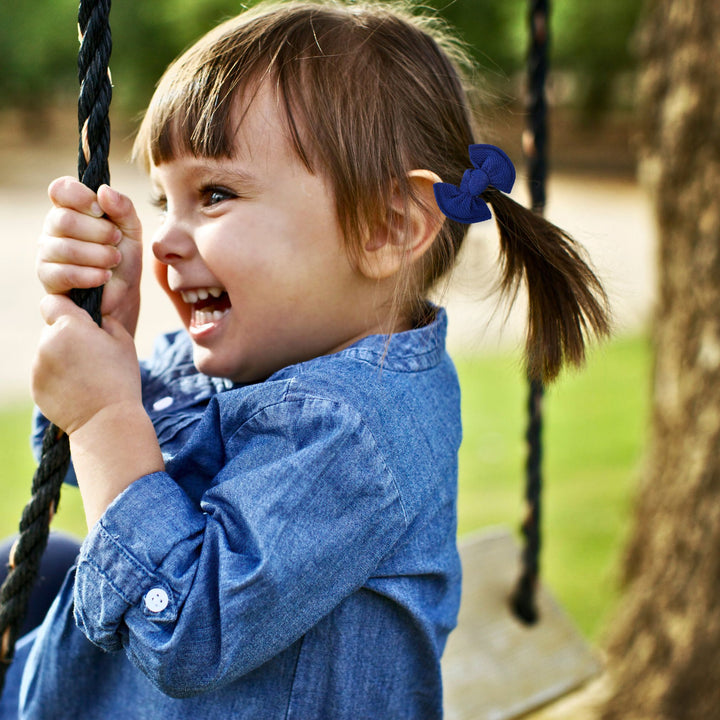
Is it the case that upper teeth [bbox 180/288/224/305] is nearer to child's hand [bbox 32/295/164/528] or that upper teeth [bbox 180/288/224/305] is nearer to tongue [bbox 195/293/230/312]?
tongue [bbox 195/293/230/312]

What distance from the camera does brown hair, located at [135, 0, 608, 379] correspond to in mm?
1002

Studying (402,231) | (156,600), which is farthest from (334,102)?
(156,600)

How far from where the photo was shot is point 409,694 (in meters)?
1.01

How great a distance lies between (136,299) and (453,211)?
41cm

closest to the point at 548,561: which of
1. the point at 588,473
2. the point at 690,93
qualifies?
the point at 588,473

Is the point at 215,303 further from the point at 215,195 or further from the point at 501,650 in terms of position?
the point at 501,650

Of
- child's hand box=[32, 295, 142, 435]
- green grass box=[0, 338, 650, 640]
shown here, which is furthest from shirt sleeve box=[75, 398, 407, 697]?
green grass box=[0, 338, 650, 640]

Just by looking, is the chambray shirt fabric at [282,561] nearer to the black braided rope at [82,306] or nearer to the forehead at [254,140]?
the black braided rope at [82,306]

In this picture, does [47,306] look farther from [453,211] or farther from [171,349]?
[453,211]

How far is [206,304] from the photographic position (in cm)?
105

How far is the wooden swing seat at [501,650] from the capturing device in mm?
1529

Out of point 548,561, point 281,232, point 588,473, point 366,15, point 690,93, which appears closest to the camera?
point 281,232

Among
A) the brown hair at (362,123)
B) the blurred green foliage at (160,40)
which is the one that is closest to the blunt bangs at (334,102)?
the brown hair at (362,123)

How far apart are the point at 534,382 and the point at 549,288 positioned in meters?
0.40
